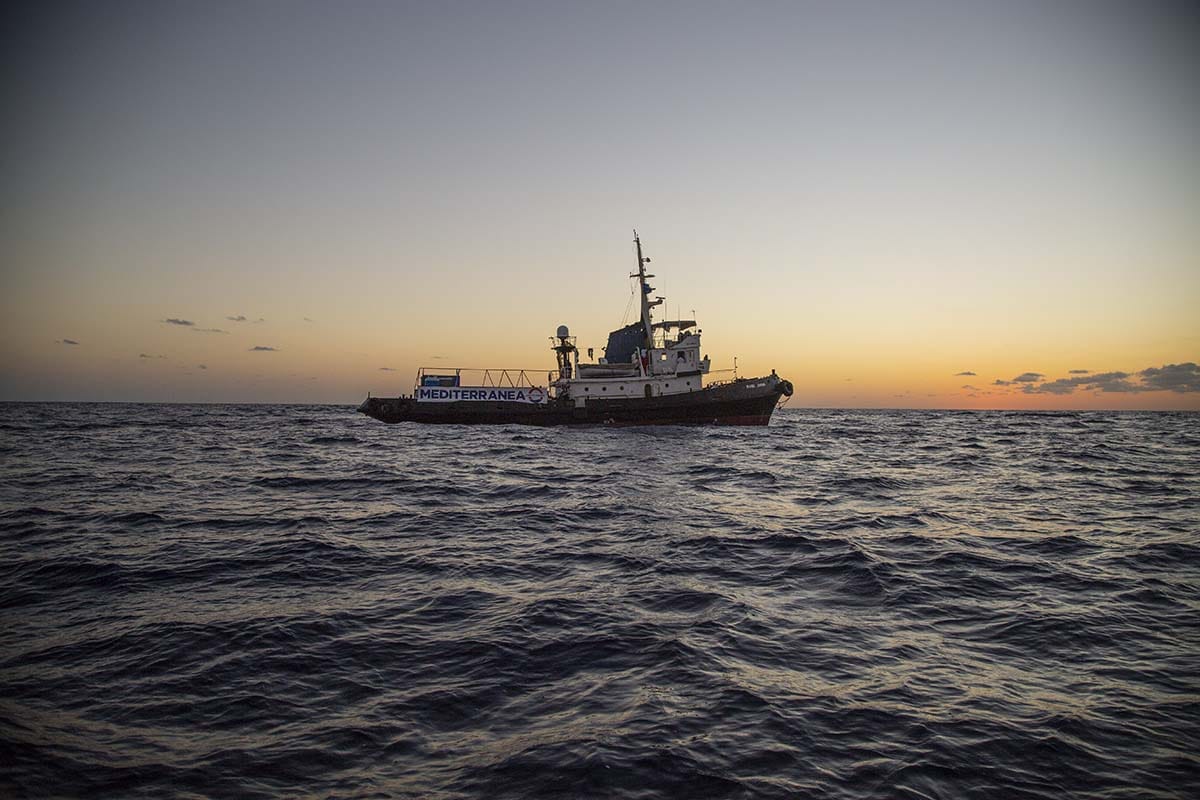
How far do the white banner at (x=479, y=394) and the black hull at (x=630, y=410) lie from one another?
1.59 ft

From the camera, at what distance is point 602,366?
51.5 metres

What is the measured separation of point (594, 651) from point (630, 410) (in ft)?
136

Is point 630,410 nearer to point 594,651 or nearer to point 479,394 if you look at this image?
point 479,394

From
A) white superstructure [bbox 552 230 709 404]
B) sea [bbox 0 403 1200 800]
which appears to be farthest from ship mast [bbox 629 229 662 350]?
sea [bbox 0 403 1200 800]

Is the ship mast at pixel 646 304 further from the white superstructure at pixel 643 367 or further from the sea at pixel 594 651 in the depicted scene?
the sea at pixel 594 651

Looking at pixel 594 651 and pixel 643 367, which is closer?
pixel 594 651

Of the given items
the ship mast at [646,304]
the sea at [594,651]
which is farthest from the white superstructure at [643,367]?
the sea at [594,651]

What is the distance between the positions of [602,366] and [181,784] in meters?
48.0

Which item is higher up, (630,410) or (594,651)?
(630,410)

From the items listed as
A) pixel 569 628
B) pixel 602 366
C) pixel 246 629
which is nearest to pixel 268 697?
pixel 246 629

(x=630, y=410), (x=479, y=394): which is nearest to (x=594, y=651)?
(x=630, y=410)

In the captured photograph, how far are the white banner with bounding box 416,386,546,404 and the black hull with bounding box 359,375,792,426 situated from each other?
0.49m

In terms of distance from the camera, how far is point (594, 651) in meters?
6.20

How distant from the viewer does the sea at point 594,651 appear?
4152 millimetres
